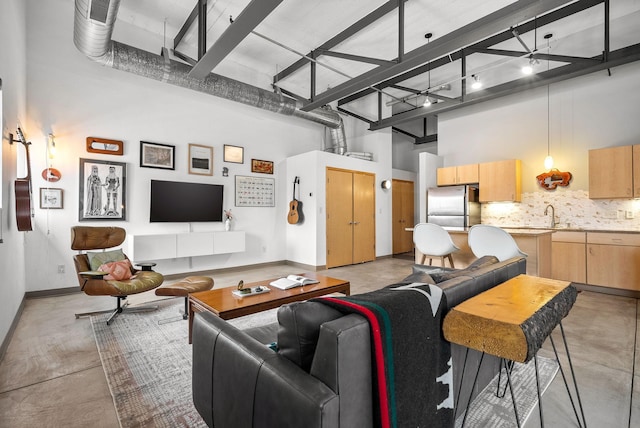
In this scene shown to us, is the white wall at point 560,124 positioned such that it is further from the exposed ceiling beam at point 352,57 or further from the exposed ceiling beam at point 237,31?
the exposed ceiling beam at point 237,31

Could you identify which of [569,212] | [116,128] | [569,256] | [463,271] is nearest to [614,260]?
[569,256]

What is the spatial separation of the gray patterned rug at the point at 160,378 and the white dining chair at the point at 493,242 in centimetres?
129

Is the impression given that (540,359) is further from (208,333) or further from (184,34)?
(184,34)

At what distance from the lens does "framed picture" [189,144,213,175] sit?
5113 mm

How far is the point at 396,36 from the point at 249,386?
5041mm

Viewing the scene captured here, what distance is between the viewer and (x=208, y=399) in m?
1.33

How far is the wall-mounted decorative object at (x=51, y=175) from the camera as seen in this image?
387 cm

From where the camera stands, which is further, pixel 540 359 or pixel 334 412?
pixel 540 359

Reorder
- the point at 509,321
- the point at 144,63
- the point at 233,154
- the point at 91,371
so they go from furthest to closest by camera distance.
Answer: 1. the point at 233,154
2. the point at 144,63
3. the point at 91,371
4. the point at 509,321

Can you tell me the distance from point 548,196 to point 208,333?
5.76 metres

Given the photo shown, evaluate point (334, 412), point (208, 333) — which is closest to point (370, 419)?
point (334, 412)

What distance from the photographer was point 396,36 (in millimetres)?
4578

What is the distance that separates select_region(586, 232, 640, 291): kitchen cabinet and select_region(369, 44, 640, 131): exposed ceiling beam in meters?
2.25

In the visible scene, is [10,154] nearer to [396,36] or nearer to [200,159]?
[200,159]
